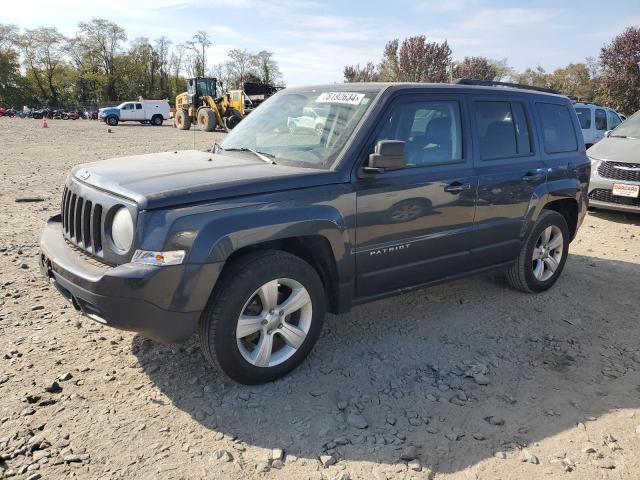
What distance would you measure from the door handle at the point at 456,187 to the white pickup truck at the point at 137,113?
1613 inches

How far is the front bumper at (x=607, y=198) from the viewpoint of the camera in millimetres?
8398

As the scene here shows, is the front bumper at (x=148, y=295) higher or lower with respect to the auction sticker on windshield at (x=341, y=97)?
lower

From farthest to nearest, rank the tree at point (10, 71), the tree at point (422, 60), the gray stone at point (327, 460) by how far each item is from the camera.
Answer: the tree at point (10, 71) < the tree at point (422, 60) < the gray stone at point (327, 460)

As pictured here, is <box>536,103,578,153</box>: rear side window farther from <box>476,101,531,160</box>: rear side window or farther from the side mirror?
the side mirror

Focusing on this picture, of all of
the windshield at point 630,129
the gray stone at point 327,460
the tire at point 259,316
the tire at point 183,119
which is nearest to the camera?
the gray stone at point 327,460

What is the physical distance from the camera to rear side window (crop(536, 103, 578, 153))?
201 inches

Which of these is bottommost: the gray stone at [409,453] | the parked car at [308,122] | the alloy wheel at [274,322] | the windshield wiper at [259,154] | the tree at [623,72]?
the gray stone at [409,453]

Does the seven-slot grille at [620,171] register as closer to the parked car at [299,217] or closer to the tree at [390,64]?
the parked car at [299,217]

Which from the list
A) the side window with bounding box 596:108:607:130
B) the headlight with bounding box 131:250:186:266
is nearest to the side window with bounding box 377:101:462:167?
the headlight with bounding box 131:250:186:266

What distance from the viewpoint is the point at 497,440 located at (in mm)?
2980

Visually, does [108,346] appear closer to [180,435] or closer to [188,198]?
[180,435]

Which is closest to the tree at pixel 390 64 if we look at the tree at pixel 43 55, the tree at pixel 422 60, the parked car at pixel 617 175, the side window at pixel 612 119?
the tree at pixel 422 60

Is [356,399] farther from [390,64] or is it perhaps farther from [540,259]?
[390,64]

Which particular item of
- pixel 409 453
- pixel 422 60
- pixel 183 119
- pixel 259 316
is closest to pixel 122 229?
pixel 259 316
